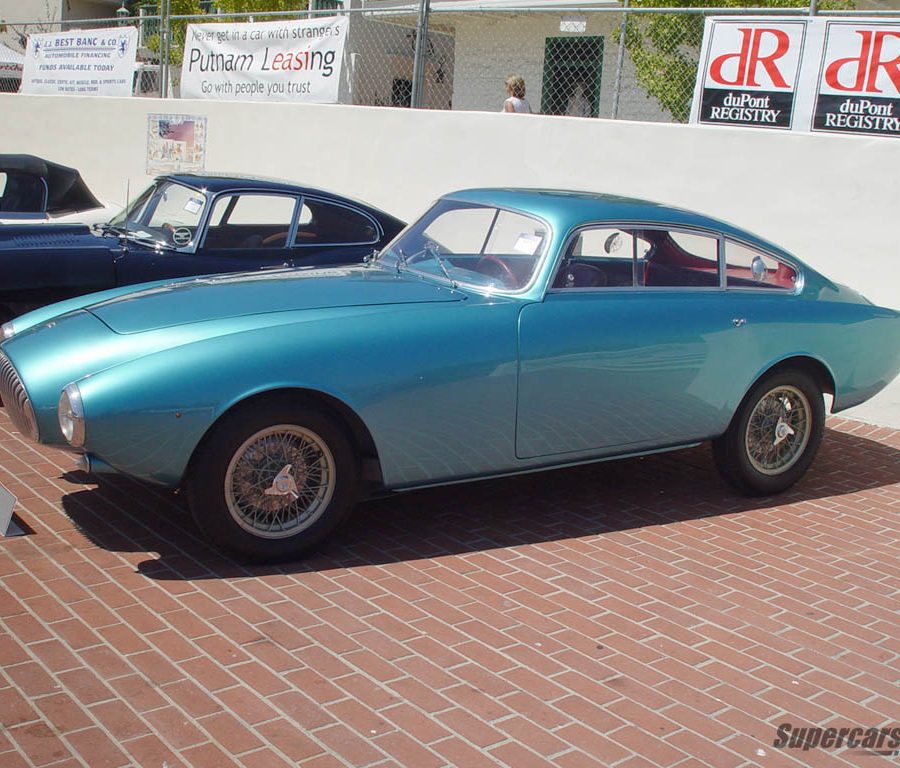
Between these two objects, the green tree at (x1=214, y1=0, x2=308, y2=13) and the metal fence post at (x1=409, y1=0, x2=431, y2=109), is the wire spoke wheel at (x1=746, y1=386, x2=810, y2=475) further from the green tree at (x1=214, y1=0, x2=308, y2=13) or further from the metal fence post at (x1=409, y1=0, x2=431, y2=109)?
the green tree at (x1=214, y1=0, x2=308, y2=13)

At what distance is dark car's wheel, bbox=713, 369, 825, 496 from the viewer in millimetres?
5785

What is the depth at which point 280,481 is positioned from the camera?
4480 mm

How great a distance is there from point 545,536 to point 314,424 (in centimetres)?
132

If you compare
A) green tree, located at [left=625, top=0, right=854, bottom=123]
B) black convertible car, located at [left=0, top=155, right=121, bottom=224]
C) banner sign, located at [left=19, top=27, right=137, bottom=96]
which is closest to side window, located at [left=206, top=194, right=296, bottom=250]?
black convertible car, located at [left=0, top=155, right=121, bottom=224]

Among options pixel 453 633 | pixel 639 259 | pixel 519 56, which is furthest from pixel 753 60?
pixel 519 56

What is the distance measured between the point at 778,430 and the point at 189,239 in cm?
398

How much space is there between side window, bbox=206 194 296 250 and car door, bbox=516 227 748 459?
9.52 ft

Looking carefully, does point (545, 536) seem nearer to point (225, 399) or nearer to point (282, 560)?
point (282, 560)

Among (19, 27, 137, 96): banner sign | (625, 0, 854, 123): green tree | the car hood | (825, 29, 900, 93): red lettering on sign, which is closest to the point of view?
the car hood

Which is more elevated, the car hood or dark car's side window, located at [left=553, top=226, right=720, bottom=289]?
dark car's side window, located at [left=553, top=226, right=720, bottom=289]

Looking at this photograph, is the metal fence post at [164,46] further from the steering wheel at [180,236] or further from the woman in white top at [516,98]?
the steering wheel at [180,236]

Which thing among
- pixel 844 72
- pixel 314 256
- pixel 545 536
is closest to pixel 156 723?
pixel 545 536

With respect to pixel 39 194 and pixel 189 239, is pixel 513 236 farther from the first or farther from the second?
pixel 39 194

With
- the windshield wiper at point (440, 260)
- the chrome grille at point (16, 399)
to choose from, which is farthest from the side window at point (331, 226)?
the chrome grille at point (16, 399)
